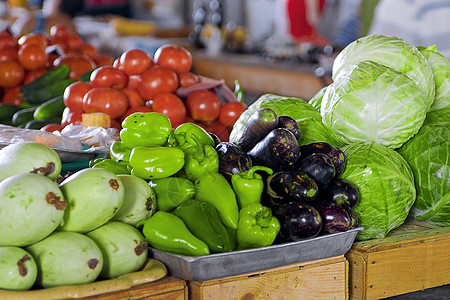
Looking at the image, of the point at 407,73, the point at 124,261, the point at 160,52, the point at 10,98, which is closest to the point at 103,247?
the point at 124,261

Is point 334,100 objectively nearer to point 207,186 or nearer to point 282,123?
point 282,123

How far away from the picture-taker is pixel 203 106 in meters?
2.32

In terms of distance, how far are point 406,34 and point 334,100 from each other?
4217mm

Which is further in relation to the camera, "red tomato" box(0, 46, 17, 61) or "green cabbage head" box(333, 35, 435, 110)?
"red tomato" box(0, 46, 17, 61)

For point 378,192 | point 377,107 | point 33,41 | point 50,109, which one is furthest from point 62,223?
point 33,41

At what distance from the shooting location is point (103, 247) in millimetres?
1255

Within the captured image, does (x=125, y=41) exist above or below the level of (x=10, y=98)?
below

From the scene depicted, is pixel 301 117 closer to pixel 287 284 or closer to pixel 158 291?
pixel 287 284

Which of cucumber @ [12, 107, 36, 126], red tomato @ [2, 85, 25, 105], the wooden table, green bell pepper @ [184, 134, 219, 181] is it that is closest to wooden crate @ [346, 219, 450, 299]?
green bell pepper @ [184, 134, 219, 181]

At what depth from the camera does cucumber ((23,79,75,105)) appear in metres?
2.74

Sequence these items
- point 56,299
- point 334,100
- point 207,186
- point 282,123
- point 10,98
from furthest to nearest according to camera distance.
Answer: point 10,98 → point 334,100 → point 282,123 → point 207,186 → point 56,299

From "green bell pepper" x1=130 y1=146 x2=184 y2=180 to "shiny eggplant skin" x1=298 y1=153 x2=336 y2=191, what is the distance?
0.32m

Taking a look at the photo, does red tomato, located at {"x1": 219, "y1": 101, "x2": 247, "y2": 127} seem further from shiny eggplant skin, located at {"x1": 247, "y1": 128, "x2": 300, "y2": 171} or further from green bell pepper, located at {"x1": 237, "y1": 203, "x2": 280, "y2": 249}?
green bell pepper, located at {"x1": 237, "y1": 203, "x2": 280, "y2": 249}

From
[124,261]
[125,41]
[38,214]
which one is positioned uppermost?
[38,214]
